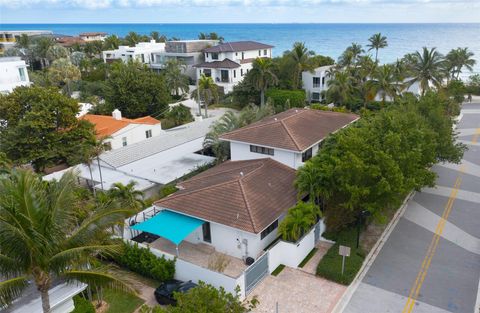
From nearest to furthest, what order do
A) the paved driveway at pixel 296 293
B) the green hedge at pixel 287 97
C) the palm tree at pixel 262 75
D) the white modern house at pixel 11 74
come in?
the paved driveway at pixel 296 293 → the white modern house at pixel 11 74 → the palm tree at pixel 262 75 → the green hedge at pixel 287 97

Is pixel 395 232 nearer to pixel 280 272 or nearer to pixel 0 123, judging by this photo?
pixel 280 272

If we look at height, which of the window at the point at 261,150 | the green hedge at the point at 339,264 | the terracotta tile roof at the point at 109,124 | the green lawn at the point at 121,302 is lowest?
the green lawn at the point at 121,302

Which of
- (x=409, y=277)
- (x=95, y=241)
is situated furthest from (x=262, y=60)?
(x=95, y=241)

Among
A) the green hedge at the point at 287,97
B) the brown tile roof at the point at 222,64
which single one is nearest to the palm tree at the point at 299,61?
the green hedge at the point at 287,97

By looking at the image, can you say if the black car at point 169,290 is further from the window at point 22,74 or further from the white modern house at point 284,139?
the window at point 22,74

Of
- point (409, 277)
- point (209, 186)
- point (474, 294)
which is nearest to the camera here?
point (474, 294)
